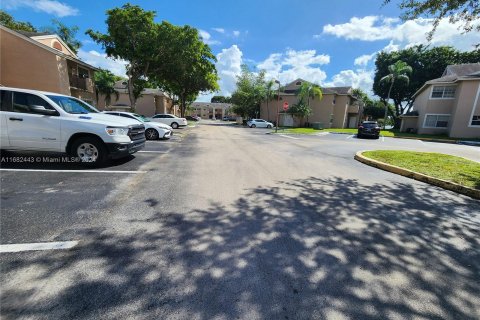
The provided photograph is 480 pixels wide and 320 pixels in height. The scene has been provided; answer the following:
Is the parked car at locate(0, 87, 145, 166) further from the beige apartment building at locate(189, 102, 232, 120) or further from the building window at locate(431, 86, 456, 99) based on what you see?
the beige apartment building at locate(189, 102, 232, 120)

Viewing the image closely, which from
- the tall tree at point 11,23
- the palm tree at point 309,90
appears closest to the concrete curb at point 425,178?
the palm tree at point 309,90

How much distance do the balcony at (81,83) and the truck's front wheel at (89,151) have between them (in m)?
18.2

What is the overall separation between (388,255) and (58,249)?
390 centimetres

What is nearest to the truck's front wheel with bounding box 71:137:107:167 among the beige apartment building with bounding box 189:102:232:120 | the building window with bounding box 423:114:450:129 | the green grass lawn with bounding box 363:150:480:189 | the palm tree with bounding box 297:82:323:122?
the green grass lawn with bounding box 363:150:480:189

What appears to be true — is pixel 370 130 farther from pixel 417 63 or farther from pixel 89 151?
pixel 417 63

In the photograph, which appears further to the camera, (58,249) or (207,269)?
(58,249)

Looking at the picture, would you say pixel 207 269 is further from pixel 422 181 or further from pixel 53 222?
pixel 422 181

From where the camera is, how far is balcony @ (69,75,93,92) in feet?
65.0

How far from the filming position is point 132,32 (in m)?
20.3

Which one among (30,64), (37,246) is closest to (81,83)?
(30,64)

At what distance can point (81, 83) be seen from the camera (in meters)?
20.7

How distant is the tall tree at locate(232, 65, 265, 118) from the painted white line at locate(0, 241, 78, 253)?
40.5 meters

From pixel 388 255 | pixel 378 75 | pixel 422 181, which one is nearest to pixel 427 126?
pixel 378 75

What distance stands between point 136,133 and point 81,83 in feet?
61.8
